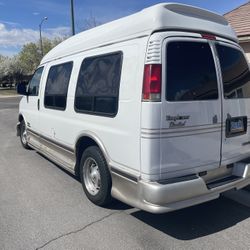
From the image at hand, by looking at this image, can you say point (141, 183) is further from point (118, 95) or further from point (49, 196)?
point (49, 196)

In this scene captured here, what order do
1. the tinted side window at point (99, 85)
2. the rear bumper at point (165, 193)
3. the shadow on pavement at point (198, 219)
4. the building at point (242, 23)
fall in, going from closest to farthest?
the rear bumper at point (165, 193)
the shadow on pavement at point (198, 219)
the tinted side window at point (99, 85)
the building at point (242, 23)

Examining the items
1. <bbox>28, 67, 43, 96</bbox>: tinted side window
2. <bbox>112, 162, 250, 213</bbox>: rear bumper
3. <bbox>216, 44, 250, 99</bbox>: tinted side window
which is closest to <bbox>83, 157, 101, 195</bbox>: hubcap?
<bbox>112, 162, 250, 213</bbox>: rear bumper

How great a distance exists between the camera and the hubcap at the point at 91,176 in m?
4.53

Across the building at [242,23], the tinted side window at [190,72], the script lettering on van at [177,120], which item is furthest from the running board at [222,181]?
the building at [242,23]

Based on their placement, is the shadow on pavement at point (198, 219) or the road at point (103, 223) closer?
the road at point (103, 223)

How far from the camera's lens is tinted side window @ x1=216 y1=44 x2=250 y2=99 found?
13.0 feet

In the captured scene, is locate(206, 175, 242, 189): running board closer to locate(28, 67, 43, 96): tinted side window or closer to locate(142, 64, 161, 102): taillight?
locate(142, 64, 161, 102): taillight

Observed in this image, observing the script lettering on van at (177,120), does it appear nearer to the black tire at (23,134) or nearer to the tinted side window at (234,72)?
the tinted side window at (234,72)

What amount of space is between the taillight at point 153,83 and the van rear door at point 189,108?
63 mm

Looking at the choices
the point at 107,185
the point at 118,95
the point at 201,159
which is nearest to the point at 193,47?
the point at 118,95

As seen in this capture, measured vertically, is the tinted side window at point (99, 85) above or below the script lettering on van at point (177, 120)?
above

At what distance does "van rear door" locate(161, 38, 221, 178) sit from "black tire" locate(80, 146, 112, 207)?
1.00 meters

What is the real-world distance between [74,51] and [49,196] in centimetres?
231

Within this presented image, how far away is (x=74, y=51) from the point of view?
5152 mm
